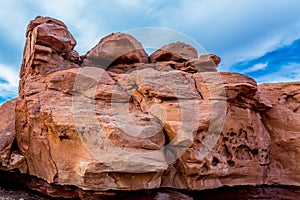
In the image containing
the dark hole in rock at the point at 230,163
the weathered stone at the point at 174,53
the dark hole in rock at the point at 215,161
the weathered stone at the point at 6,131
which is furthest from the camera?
the weathered stone at the point at 174,53

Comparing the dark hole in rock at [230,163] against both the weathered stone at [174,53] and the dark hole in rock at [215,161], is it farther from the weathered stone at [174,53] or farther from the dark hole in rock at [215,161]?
the weathered stone at [174,53]

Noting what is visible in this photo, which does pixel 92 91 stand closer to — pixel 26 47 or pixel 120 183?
pixel 120 183

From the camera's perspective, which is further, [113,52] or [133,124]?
[113,52]

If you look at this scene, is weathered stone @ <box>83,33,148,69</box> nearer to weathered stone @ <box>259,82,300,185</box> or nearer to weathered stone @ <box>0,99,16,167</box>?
weathered stone @ <box>0,99,16,167</box>

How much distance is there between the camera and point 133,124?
6.66m

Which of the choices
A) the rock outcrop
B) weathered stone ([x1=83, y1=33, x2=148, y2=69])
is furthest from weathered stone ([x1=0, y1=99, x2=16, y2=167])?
weathered stone ([x1=83, y1=33, x2=148, y2=69])

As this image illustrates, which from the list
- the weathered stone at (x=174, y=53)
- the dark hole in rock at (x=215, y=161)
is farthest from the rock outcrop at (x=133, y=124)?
the weathered stone at (x=174, y=53)

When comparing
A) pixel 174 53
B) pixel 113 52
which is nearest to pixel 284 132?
pixel 174 53

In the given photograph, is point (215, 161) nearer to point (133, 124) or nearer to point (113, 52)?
point (133, 124)

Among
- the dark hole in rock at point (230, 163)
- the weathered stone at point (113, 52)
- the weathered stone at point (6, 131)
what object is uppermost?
the weathered stone at point (113, 52)

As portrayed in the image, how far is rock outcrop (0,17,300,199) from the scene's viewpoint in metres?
6.24

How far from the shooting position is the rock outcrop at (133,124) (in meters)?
6.24

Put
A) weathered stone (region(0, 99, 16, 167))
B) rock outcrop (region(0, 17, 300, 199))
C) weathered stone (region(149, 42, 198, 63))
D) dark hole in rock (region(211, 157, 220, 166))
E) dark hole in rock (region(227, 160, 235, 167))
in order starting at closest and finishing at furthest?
rock outcrop (region(0, 17, 300, 199)) < dark hole in rock (region(211, 157, 220, 166)) < weathered stone (region(0, 99, 16, 167)) < dark hole in rock (region(227, 160, 235, 167)) < weathered stone (region(149, 42, 198, 63))

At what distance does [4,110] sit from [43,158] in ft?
11.8
